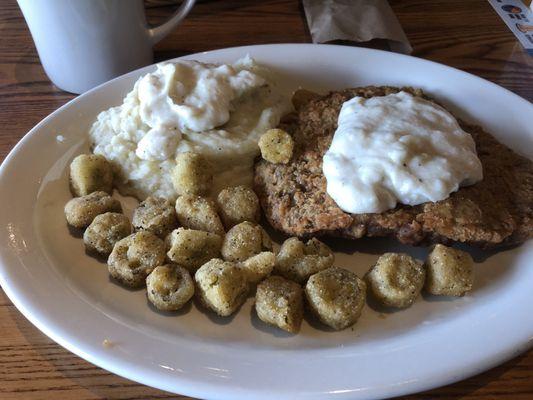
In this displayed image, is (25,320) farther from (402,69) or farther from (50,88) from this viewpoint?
(402,69)

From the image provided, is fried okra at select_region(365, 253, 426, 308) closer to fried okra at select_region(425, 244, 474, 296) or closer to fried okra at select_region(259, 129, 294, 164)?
fried okra at select_region(425, 244, 474, 296)

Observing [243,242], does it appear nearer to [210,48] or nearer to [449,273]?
[449,273]

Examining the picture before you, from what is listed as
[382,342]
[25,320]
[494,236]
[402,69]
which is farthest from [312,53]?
[25,320]

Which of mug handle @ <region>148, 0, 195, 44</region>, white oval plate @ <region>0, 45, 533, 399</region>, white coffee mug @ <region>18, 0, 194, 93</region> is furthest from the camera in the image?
mug handle @ <region>148, 0, 195, 44</region>

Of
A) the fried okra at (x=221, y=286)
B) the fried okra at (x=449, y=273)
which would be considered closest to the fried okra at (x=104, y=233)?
the fried okra at (x=221, y=286)

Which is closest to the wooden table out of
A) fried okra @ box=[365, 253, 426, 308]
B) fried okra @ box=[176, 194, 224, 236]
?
fried okra @ box=[365, 253, 426, 308]

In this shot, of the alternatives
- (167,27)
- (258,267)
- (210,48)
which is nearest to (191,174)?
(258,267)
